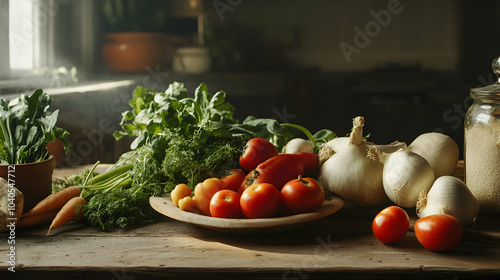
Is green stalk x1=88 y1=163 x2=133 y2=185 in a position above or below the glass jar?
below

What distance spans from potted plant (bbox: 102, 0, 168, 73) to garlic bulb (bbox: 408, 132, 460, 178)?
5.02 feet

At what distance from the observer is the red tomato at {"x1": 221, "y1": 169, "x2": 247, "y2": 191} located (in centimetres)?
106

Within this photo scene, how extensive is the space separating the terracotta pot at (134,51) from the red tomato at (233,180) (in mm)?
1388

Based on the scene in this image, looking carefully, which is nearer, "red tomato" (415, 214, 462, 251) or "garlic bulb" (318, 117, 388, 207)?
"red tomato" (415, 214, 462, 251)

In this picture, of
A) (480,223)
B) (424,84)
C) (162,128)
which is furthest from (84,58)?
(480,223)

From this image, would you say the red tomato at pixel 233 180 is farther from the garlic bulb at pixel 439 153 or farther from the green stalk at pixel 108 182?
the garlic bulb at pixel 439 153

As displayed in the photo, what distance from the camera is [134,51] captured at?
2.35 meters

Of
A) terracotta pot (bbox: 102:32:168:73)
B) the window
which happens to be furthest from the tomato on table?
terracotta pot (bbox: 102:32:168:73)

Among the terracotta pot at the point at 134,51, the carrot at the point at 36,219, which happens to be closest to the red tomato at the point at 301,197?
the carrot at the point at 36,219

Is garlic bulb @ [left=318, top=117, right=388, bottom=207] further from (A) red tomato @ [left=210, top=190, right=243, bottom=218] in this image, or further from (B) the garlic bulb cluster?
(A) red tomato @ [left=210, top=190, right=243, bottom=218]

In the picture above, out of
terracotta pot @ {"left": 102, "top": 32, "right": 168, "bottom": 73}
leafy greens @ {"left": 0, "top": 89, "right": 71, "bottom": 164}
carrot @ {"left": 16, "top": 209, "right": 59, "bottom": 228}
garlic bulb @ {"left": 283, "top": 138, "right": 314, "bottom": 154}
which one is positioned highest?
terracotta pot @ {"left": 102, "top": 32, "right": 168, "bottom": 73}

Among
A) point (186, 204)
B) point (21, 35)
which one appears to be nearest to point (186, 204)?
point (186, 204)

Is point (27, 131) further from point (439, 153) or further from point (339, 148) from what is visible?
point (439, 153)

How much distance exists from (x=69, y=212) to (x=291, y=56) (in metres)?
1.53
